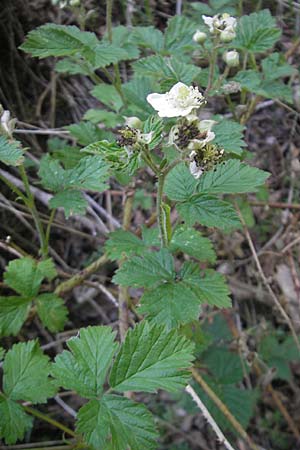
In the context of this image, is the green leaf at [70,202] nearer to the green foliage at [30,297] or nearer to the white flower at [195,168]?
the green foliage at [30,297]

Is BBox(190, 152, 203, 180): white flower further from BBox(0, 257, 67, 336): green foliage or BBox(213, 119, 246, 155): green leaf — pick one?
BBox(0, 257, 67, 336): green foliage

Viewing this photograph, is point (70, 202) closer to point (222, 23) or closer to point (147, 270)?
point (147, 270)

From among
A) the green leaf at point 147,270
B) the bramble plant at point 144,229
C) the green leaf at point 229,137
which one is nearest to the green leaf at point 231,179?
the bramble plant at point 144,229

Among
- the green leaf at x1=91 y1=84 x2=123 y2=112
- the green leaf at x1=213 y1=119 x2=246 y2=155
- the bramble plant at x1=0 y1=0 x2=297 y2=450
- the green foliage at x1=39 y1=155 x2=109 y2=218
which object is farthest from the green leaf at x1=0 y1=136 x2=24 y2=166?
the green leaf at x1=91 y1=84 x2=123 y2=112

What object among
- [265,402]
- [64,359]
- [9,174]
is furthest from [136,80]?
[265,402]

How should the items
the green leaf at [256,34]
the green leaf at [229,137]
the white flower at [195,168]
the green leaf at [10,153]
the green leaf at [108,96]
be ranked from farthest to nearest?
the green leaf at [108,96] < the green leaf at [256,34] < the green leaf at [229,137] < the green leaf at [10,153] < the white flower at [195,168]

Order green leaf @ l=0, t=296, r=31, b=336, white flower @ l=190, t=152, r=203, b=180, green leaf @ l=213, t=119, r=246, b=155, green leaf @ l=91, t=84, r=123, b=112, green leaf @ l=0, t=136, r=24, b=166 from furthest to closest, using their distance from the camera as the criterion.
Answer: green leaf @ l=91, t=84, r=123, b=112, green leaf @ l=0, t=296, r=31, b=336, green leaf @ l=213, t=119, r=246, b=155, green leaf @ l=0, t=136, r=24, b=166, white flower @ l=190, t=152, r=203, b=180

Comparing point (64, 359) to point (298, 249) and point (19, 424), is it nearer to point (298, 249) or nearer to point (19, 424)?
point (19, 424)
